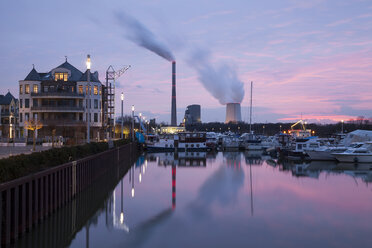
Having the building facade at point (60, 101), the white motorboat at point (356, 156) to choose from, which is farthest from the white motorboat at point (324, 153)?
the building facade at point (60, 101)

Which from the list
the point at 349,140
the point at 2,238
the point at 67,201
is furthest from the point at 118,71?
the point at 2,238

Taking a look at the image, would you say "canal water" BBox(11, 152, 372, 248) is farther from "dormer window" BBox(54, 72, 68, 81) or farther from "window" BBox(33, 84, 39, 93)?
"dormer window" BBox(54, 72, 68, 81)

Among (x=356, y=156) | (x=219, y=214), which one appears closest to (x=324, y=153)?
(x=356, y=156)

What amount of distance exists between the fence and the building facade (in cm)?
4331

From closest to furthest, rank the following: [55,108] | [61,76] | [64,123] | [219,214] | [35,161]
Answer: [35,161], [219,214], [64,123], [55,108], [61,76]

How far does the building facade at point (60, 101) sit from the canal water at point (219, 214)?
34825 mm

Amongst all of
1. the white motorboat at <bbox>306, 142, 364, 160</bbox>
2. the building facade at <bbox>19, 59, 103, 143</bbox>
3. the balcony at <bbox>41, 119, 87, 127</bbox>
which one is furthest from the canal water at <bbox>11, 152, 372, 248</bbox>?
the building facade at <bbox>19, 59, 103, 143</bbox>

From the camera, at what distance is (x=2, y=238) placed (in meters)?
14.9

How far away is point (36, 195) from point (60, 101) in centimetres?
6111

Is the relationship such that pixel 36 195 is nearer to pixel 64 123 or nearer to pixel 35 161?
pixel 35 161

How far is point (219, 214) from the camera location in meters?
24.0

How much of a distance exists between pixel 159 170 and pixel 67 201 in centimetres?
2687

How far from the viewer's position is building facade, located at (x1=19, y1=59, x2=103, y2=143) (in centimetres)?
7144

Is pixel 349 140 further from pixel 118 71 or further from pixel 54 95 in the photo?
pixel 118 71
